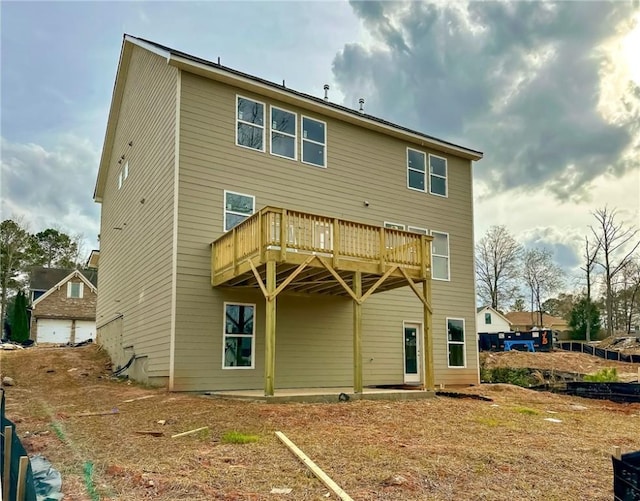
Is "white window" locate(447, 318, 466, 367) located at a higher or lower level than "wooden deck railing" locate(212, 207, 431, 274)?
lower

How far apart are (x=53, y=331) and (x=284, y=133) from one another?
26.4 metres

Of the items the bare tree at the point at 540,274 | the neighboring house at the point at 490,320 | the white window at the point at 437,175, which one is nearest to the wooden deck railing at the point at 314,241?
the white window at the point at 437,175

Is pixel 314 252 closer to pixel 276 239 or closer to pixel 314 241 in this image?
pixel 314 241

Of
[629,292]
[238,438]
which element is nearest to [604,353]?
[629,292]

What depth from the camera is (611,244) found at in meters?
40.9

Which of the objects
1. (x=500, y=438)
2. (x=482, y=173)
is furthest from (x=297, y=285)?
(x=482, y=173)

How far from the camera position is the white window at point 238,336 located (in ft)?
40.3

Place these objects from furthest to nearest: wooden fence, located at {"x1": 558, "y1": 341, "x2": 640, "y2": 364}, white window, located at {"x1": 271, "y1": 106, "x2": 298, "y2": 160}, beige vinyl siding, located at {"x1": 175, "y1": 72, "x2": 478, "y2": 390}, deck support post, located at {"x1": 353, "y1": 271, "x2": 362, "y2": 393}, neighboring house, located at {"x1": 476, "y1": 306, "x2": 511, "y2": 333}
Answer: neighboring house, located at {"x1": 476, "y1": 306, "x2": 511, "y2": 333}, wooden fence, located at {"x1": 558, "y1": 341, "x2": 640, "y2": 364}, white window, located at {"x1": 271, "y1": 106, "x2": 298, "y2": 160}, beige vinyl siding, located at {"x1": 175, "y1": 72, "x2": 478, "y2": 390}, deck support post, located at {"x1": 353, "y1": 271, "x2": 362, "y2": 393}

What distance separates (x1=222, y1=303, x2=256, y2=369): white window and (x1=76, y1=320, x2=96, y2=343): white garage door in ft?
81.0

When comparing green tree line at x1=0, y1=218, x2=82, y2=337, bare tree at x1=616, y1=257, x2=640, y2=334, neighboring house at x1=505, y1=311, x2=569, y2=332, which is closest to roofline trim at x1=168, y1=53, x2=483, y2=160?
green tree line at x1=0, y1=218, x2=82, y2=337

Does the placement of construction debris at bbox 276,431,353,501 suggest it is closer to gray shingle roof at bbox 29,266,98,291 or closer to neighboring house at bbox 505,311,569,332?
gray shingle roof at bbox 29,266,98,291

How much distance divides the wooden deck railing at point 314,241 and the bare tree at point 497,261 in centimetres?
3612

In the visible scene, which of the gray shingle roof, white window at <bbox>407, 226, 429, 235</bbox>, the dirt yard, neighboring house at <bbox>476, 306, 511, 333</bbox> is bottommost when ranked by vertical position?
the dirt yard

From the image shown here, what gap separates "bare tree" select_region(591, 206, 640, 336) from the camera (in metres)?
39.9
